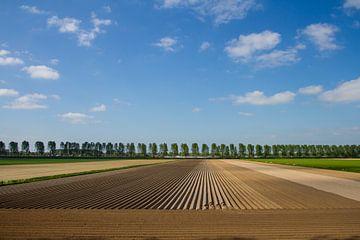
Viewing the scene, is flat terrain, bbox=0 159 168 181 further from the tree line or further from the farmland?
the tree line

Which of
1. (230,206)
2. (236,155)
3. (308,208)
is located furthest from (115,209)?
(236,155)

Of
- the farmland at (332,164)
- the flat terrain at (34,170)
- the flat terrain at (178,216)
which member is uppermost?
the flat terrain at (34,170)

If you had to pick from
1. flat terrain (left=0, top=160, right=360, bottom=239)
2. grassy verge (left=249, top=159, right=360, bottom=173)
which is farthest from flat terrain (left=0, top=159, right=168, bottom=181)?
grassy verge (left=249, top=159, right=360, bottom=173)

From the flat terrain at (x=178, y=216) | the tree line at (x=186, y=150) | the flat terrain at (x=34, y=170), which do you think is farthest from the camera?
the tree line at (x=186, y=150)

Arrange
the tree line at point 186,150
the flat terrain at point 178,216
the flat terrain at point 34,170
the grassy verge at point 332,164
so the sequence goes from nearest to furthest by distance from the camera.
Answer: the flat terrain at point 178,216 < the flat terrain at point 34,170 < the grassy verge at point 332,164 < the tree line at point 186,150

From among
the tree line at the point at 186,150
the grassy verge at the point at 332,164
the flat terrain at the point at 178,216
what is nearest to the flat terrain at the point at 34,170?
the flat terrain at the point at 178,216

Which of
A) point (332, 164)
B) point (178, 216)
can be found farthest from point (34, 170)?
point (332, 164)

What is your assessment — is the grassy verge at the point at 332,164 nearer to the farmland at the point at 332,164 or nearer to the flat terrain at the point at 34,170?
the farmland at the point at 332,164

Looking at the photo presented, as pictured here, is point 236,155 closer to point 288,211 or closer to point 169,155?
point 169,155

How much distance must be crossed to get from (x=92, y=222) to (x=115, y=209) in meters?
2.62

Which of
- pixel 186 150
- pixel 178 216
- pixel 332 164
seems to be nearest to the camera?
pixel 178 216

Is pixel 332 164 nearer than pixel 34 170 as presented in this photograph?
No

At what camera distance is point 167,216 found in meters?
11.9

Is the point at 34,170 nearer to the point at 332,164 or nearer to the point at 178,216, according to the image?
the point at 178,216
